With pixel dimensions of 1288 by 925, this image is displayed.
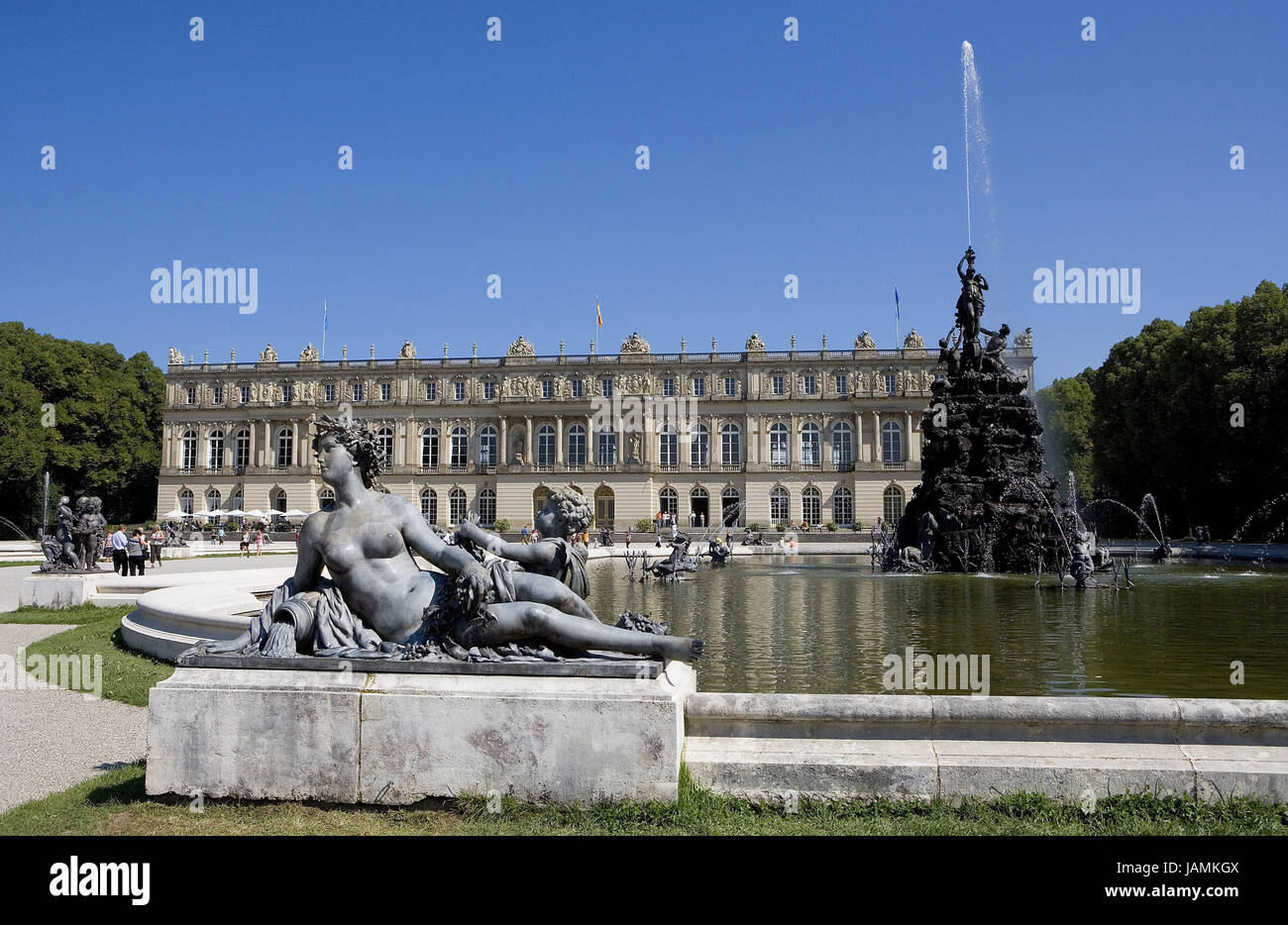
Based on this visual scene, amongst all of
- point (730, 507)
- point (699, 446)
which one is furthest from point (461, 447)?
point (730, 507)

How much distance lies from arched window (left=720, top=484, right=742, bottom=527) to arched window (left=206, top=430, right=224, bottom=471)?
40.9 m

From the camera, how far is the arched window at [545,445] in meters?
70.8

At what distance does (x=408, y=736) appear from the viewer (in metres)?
4.20

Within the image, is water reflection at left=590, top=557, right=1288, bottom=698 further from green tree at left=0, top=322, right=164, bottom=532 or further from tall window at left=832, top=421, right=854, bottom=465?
green tree at left=0, top=322, right=164, bottom=532

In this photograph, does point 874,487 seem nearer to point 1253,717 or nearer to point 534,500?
point 534,500

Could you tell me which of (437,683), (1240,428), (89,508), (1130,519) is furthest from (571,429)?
(437,683)

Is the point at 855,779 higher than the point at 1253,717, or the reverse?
the point at 1253,717

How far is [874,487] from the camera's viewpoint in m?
66.8

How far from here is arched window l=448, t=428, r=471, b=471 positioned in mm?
72688

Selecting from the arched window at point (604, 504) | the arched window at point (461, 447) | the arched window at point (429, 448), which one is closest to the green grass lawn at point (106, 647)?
the arched window at point (604, 504)

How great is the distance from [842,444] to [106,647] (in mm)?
61231

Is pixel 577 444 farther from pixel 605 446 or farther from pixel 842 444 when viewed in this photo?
pixel 842 444
